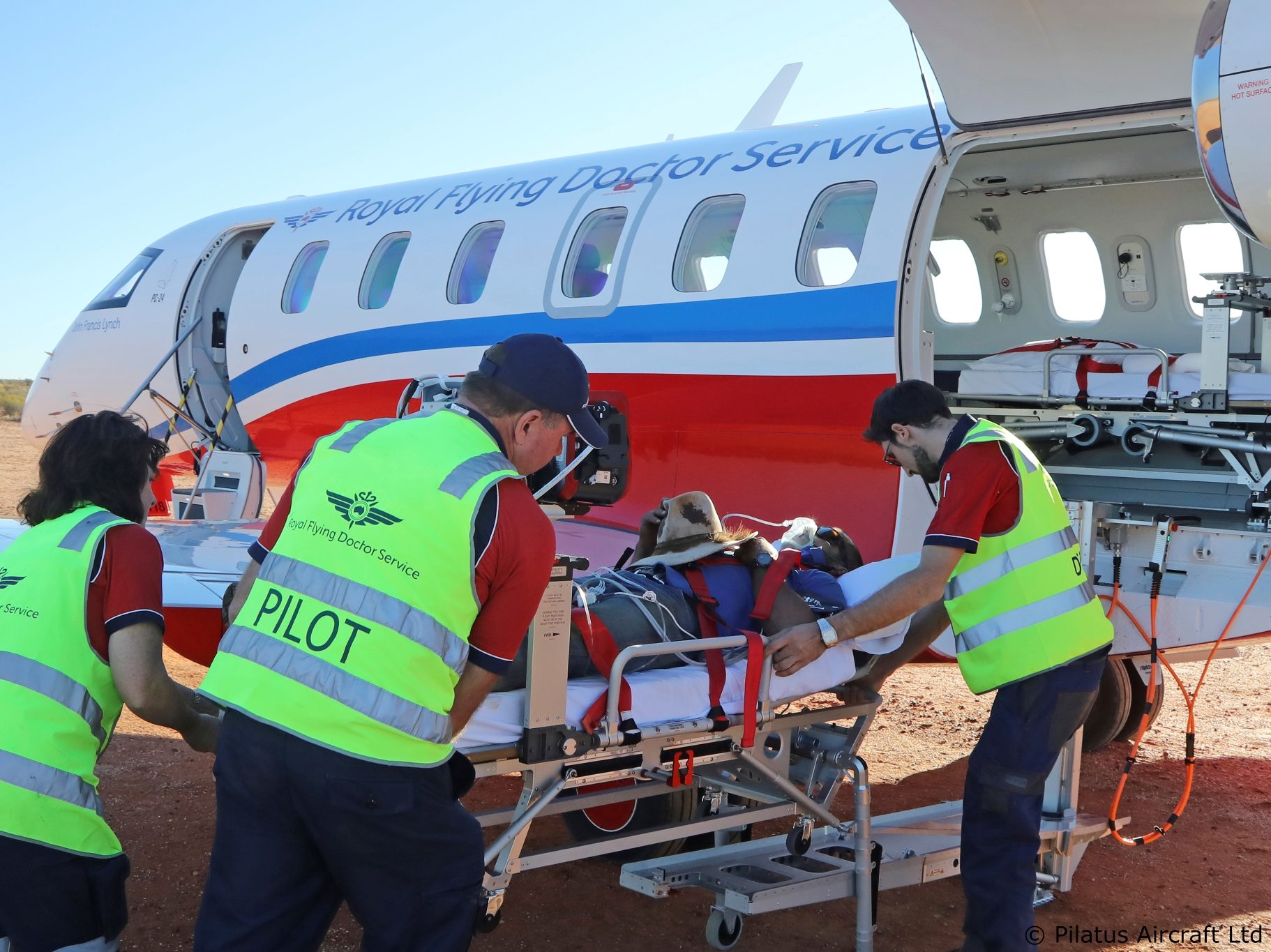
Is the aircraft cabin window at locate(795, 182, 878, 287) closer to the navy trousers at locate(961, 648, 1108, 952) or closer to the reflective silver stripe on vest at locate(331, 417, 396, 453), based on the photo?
the navy trousers at locate(961, 648, 1108, 952)

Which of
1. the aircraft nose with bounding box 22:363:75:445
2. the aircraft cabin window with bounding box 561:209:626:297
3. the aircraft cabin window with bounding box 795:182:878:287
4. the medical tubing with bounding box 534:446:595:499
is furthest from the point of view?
the aircraft nose with bounding box 22:363:75:445

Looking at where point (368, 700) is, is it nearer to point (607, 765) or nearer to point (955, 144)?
point (607, 765)

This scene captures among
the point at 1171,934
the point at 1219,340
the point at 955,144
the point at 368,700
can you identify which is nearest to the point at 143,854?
the point at 368,700

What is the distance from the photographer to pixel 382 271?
10.3 metres

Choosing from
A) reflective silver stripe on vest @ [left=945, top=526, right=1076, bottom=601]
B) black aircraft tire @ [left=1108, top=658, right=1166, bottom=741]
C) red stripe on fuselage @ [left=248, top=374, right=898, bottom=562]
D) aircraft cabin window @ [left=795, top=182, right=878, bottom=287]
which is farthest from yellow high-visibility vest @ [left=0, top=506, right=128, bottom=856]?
black aircraft tire @ [left=1108, top=658, right=1166, bottom=741]

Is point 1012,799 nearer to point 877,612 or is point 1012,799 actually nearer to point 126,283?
point 877,612

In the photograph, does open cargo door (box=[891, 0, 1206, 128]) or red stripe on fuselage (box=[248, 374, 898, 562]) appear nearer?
open cargo door (box=[891, 0, 1206, 128])

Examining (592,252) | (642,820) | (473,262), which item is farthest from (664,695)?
(473,262)

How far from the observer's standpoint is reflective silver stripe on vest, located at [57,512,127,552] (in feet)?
11.2

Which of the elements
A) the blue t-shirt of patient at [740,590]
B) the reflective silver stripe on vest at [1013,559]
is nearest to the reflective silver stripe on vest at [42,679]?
the blue t-shirt of patient at [740,590]

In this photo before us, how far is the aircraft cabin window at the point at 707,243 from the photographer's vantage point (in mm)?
7898

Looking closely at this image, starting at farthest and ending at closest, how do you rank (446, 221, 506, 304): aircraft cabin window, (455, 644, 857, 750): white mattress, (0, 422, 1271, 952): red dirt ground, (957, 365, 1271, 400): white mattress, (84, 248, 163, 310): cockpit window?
(84, 248, 163, 310): cockpit window → (446, 221, 506, 304): aircraft cabin window → (957, 365, 1271, 400): white mattress → (0, 422, 1271, 952): red dirt ground → (455, 644, 857, 750): white mattress

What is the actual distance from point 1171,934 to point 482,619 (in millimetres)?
3938

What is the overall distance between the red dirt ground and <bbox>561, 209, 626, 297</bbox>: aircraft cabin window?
131 inches
